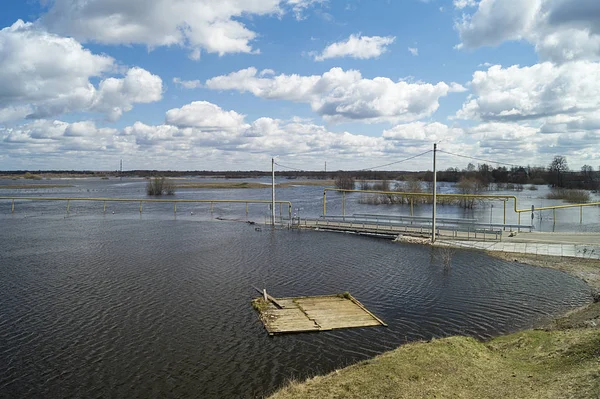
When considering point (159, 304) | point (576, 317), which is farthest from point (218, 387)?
point (576, 317)

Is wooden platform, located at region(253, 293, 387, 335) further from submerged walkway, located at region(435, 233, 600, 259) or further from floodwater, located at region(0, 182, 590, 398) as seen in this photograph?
submerged walkway, located at region(435, 233, 600, 259)

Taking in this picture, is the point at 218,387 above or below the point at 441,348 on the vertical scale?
below

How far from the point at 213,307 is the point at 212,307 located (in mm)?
38

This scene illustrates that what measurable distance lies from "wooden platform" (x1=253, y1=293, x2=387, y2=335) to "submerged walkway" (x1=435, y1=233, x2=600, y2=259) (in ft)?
43.2

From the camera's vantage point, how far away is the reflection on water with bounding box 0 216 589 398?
10.8 meters

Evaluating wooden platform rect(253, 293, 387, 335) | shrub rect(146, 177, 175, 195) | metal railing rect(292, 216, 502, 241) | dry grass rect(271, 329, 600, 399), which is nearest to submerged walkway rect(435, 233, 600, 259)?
metal railing rect(292, 216, 502, 241)

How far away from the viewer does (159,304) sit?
53.4 feet

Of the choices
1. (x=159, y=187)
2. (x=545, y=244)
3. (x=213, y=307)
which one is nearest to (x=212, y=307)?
(x=213, y=307)

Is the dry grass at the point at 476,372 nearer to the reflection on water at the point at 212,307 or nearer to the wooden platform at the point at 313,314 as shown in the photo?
the reflection on water at the point at 212,307

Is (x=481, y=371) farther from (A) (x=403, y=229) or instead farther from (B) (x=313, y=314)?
(A) (x=403, y=229)

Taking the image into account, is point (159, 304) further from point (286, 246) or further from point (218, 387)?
point (286, 246)

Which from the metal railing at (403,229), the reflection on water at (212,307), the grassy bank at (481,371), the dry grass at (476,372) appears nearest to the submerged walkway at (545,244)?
the metal railing at (403,229)

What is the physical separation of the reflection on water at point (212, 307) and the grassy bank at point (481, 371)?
5.21ft

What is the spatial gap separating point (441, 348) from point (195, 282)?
39.6 feet
